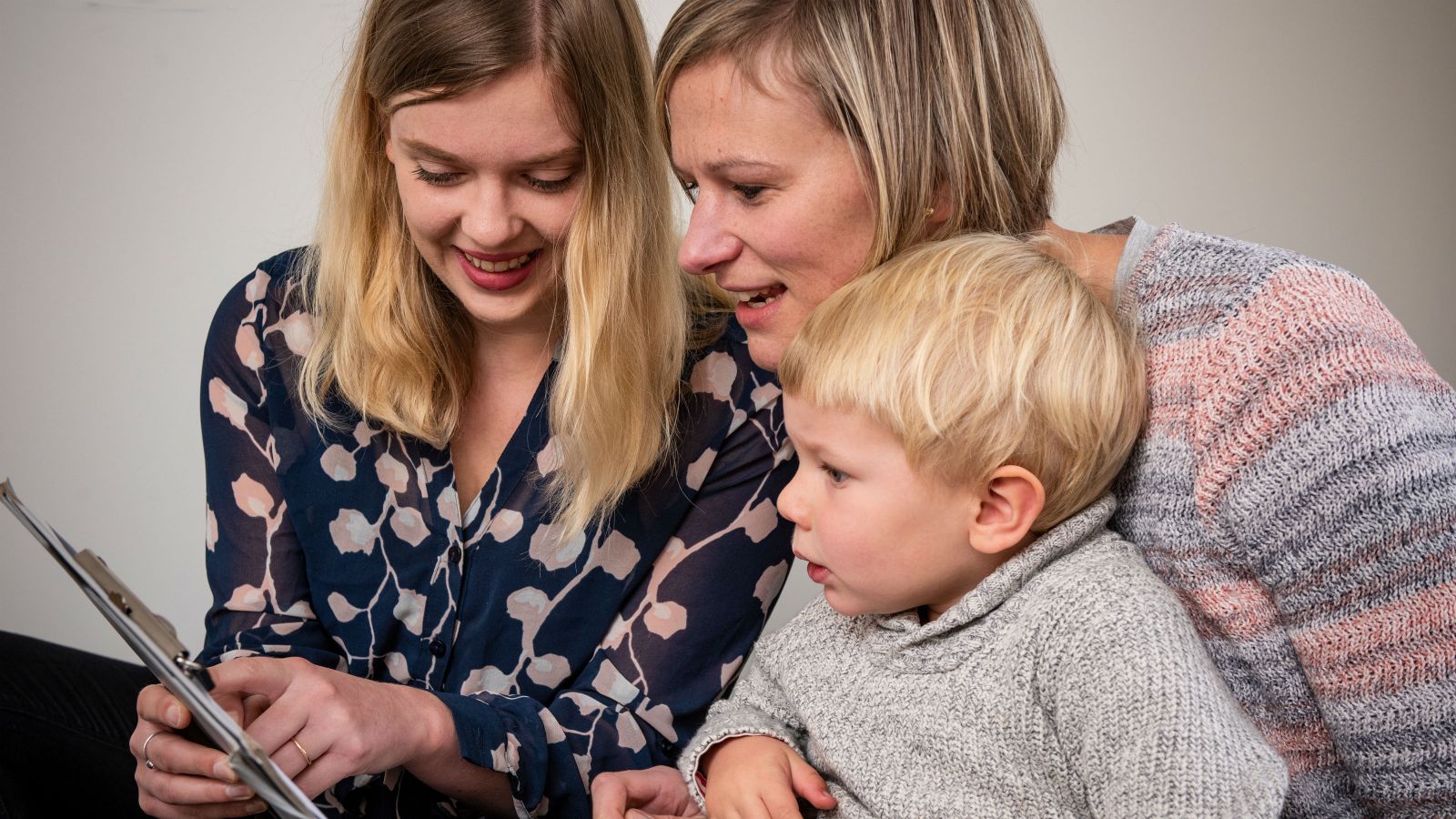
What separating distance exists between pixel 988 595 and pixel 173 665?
677 mm

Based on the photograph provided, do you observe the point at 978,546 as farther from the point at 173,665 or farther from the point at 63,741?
the point at 63,741

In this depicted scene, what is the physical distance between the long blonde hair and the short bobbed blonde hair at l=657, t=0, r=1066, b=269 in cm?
20

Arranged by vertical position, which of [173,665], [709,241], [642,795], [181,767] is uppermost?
[709,241]

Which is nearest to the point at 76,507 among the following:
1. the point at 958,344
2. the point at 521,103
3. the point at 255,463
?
the point at 255,463

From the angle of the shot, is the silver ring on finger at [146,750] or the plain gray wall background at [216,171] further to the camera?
the plain gray wall background at [216,171]

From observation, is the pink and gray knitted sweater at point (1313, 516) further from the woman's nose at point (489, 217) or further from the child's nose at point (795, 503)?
the woman's nose at point (489, 217)

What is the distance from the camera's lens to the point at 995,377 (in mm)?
1131

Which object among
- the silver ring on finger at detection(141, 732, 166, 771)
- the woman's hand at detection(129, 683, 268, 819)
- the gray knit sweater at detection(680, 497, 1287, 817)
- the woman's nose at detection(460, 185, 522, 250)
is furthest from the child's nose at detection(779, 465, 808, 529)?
the silver ring on finger at detection(141, 732, 166, 771)

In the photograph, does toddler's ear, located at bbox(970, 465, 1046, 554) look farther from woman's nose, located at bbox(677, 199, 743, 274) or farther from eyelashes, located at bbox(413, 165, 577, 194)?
eyelashes, located at bbox(413, 165, 577, 194)

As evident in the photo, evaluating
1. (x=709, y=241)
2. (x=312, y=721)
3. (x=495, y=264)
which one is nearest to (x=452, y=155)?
(x=495, y=264)

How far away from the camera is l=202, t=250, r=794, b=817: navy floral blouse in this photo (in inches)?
62.8

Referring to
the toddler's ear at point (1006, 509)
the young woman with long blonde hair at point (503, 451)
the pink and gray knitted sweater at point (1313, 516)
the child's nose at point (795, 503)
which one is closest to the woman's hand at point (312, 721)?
the young woman with long blonde hair at point (503, 451)

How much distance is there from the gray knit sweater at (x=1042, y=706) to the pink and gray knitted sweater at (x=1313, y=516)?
0.07m

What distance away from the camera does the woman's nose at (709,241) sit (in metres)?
1.30
